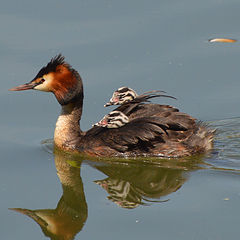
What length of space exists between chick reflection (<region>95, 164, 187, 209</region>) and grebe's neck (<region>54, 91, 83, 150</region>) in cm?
77

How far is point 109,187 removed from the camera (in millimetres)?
9398

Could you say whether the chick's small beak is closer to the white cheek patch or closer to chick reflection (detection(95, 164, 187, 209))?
the white cheek patch

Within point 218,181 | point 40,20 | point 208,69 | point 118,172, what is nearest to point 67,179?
point 118,172

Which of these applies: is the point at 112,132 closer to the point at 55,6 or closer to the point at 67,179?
the point at 67,179

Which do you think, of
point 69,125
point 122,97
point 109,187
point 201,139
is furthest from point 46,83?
point 201,139

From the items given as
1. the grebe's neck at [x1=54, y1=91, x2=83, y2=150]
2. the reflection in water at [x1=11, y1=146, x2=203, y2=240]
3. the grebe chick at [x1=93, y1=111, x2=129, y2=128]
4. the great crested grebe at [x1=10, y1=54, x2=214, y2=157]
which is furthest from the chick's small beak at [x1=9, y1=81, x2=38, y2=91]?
the grebe chick at [x1=93, y1=111, x2=129, y2=128]

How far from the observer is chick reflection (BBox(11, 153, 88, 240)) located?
839 cm

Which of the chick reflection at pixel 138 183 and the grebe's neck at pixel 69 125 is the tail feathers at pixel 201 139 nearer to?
the chick reflection at pixel 138 183

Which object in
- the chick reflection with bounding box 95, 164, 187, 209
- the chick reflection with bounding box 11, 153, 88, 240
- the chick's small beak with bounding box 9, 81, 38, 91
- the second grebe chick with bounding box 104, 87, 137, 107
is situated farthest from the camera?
the chick's small beak with bounding box 9, 81, 38, 91

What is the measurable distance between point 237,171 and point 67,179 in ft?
7.09

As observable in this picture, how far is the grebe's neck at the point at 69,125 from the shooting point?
416 inches

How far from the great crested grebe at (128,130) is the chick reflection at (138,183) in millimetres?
289

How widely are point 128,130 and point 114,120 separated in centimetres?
22

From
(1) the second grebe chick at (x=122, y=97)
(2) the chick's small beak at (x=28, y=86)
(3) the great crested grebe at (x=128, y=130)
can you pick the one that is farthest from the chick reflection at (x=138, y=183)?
(2) the chick's small beak at (x=28, y=86)
